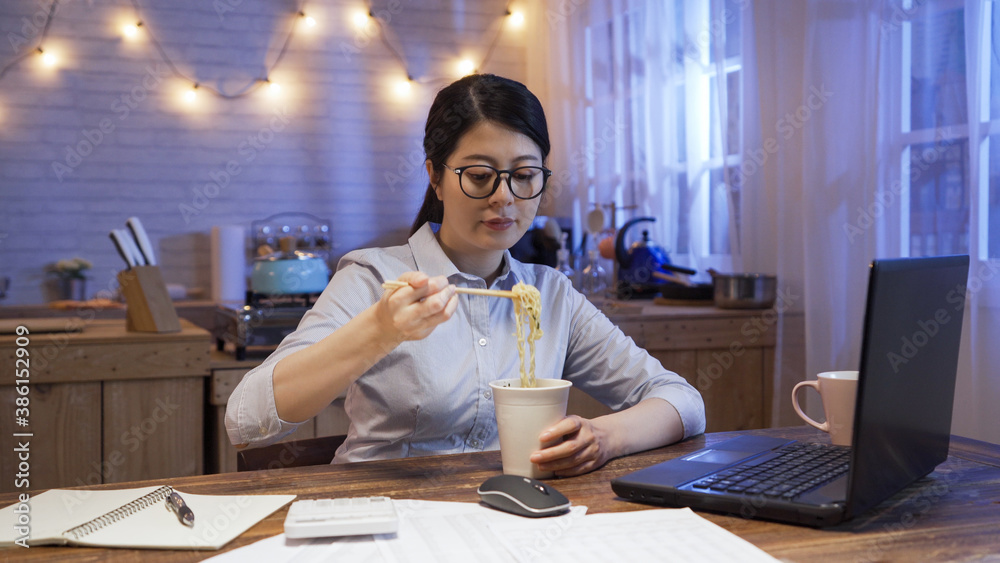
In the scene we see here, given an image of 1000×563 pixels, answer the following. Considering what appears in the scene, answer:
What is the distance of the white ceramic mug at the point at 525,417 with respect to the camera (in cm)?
99

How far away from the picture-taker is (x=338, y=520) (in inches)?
32.1

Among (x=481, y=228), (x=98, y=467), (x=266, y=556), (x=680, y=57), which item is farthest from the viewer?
(x=680, y=57)

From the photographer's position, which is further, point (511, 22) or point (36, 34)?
point (511, 22)

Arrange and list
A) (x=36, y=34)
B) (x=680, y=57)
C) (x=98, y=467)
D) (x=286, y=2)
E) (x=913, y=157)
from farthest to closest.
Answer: (x=286, y=2)
(x=36, y=34)
(x=680, y=57)
(x=98, y=467)
(x=913, y=157)

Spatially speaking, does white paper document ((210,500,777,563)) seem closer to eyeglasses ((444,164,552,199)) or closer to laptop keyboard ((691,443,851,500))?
laptop keyboard ((691,443,851,500))

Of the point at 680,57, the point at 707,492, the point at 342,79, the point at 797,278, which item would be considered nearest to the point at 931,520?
the point at 707,492

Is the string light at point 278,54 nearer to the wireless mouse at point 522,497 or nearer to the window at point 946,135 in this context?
the window at point 946,135

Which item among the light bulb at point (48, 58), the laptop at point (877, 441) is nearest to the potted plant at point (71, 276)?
the light bulb at point (48, 58)

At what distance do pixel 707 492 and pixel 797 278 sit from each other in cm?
180

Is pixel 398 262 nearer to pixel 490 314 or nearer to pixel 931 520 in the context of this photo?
pixel 490 314

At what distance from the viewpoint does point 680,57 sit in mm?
3314

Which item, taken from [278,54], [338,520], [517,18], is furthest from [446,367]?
[517,18]

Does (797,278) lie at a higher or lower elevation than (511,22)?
lower

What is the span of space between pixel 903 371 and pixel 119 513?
88cm
